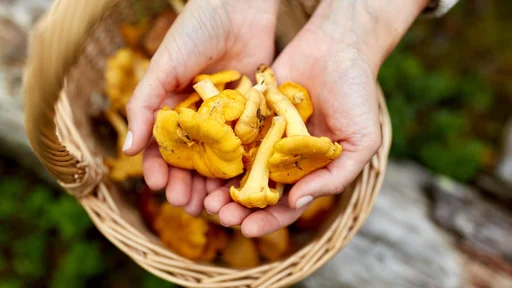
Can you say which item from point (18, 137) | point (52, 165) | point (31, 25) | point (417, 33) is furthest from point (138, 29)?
point (417, 33)

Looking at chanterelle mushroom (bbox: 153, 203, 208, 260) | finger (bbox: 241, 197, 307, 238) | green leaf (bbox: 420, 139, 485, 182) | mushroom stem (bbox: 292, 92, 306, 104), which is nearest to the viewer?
finger (bbox: 241, 197, 307, 238)

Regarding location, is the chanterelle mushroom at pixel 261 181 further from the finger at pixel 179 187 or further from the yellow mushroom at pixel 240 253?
the yellow mushroom at pixel 240 253

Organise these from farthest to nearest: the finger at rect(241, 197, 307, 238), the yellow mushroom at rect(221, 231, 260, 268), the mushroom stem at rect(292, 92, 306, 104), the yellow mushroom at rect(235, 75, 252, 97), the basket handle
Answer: the yellow mushroom at rect(221, 231, 260, 268) < the yellow mushroom at rect(235, 75, 252, 97) < the mushroom stem at rect(292, 92, 306, 104) < the finger at rect(241, 197, 307, 238) < the basket handle

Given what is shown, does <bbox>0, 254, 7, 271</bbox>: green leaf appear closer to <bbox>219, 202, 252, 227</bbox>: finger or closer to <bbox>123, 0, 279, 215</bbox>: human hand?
<bbox>123, 0, 279, 215</bbox>: human hand

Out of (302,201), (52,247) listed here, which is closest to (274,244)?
(302,201)

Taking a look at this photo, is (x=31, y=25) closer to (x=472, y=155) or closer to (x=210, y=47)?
(x=210, y=47)

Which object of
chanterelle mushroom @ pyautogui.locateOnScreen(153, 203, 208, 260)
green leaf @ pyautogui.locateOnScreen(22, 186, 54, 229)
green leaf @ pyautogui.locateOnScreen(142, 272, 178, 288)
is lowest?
green leaf @ pyautogui.locateOnScreen(142, 272, 178, 288)

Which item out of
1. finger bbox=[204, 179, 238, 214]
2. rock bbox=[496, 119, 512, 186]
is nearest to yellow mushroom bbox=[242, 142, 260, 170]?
finger bbox=[204, 179, 238, 214]
